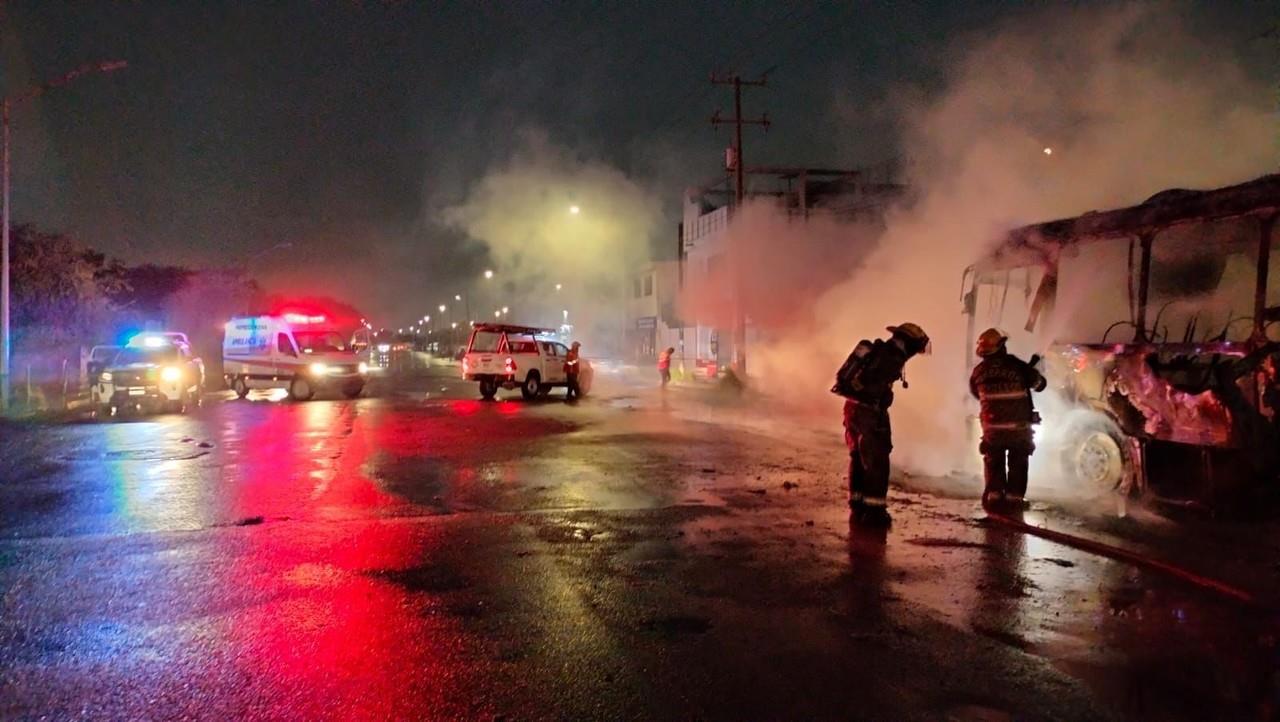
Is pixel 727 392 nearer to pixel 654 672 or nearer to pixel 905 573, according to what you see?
pixel 905 573

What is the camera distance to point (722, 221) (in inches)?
1447

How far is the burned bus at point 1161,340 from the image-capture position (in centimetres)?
675

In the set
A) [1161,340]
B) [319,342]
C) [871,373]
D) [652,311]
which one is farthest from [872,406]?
[652,311]

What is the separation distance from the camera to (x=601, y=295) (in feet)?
199

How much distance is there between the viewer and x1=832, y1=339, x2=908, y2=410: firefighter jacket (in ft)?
22.2

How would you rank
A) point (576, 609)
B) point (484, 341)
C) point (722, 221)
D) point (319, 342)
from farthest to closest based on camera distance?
point (722, 221) → point (319, 342) → point (484, 341) → point (576, 609)

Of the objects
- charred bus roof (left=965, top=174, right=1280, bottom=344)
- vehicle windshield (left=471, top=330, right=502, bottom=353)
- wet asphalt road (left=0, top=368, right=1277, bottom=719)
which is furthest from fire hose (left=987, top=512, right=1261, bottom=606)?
vehicle windshield (left=471, top=330, right=502, bottom=353)

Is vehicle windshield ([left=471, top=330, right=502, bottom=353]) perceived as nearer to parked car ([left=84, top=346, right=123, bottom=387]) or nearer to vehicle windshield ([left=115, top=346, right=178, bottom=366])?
vehicle windshield ([left=115, top=346, right=178, bottom=366])

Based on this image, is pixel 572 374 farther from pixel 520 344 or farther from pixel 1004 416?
pixel 1004 416

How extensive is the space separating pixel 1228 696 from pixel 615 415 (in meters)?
13.6

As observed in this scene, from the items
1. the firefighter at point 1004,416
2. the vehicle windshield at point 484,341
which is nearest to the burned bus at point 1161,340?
the firefighter at point 1004,416

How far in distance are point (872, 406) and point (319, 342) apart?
17931mm

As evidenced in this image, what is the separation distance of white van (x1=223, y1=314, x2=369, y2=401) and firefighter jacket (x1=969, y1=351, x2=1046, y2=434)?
17515 millimetres

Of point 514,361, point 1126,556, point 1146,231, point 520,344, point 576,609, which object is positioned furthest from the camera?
point 520,344
